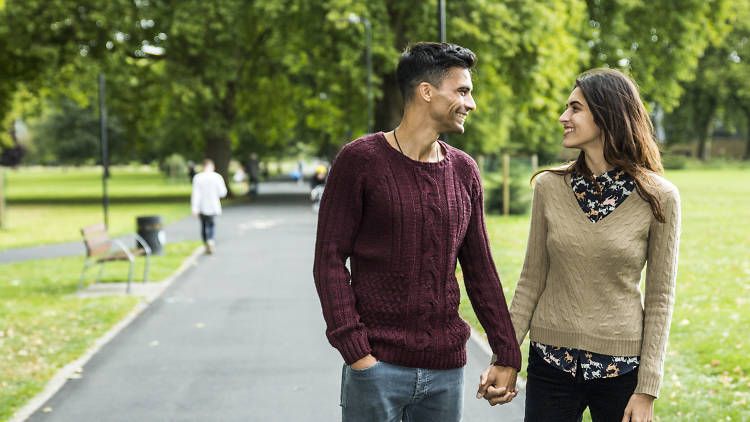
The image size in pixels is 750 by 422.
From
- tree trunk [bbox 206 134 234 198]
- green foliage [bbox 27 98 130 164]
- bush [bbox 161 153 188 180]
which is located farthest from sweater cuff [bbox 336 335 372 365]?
green foliage [bbox 27 98 130 164]

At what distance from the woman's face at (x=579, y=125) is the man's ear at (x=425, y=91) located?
0.55 m

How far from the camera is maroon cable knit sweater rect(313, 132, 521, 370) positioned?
7.21ft

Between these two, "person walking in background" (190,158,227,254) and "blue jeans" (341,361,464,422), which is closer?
"blue jeans" (341,361,464,422)

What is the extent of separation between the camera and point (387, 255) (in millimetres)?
2203

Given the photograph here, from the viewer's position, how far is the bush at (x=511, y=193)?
21.7 m

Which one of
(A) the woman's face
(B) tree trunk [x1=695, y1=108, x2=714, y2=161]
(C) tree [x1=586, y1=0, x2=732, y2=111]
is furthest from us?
(B) tree trunk [x1=695, y1=108, x2=714, y2=161]

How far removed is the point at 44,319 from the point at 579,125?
7203 mm

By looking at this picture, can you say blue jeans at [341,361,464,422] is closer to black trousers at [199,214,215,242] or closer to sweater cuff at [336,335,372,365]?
sweater cuff at [336,335,372,365]

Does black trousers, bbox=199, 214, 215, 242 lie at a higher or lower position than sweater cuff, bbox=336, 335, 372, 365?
lower

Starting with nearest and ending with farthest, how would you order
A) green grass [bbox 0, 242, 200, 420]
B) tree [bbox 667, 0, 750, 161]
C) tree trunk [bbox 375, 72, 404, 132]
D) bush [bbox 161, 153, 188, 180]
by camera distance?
green grass [bbox 0, 242, 200, 420] → tree trunk [bbox 375, 72, 404, 132] → bush [bbox 161, 153, 188, 180] → tree [bbox 667, 0, 750, 161]

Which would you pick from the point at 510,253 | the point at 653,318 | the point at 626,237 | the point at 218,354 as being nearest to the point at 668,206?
the point at 626,237

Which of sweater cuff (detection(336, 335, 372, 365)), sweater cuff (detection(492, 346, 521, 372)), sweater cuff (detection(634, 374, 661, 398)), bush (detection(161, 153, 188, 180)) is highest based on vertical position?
sweater cuff (detection(336, 335, 372, 365))

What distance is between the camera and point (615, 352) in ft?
8.08

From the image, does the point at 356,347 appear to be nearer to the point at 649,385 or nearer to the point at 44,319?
the point at 649,385
